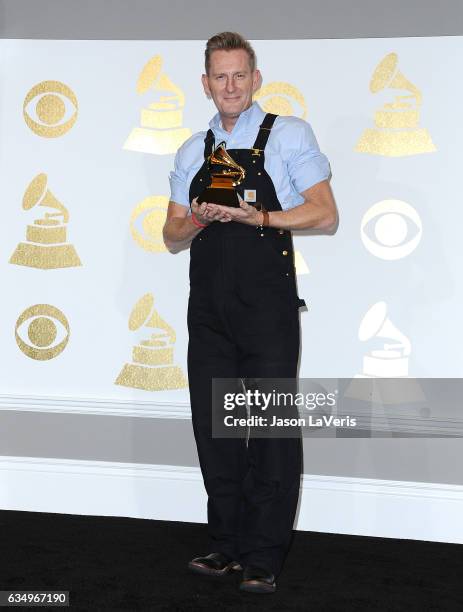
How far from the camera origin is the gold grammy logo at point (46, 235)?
3.41 m

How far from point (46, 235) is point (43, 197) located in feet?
0.50

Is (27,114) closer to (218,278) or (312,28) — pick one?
(312,28)

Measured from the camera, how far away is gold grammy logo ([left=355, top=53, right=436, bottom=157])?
3121 mm

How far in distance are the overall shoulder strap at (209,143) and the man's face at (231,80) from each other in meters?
0.10

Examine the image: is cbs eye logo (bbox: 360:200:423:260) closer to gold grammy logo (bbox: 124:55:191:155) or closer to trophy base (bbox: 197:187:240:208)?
gold grammy logo (bbox: 124:55:191:155)

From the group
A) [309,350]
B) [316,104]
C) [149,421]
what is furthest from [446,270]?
[149,421]

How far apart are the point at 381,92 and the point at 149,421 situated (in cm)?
152

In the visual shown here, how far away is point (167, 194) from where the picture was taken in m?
3.32

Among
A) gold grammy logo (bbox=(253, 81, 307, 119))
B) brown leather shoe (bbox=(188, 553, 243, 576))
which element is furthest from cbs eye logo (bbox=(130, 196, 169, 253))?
brown leather shoe (bbox=(188, 553, 243, 576))

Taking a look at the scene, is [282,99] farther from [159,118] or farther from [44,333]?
[44,333]

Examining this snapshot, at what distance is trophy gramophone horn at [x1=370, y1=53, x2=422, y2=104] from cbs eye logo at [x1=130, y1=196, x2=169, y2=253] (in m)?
0.90

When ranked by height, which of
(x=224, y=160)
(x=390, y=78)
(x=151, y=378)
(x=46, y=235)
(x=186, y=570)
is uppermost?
(x=390, y=78)

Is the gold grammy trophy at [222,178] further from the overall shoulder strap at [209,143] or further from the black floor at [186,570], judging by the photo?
the black floor at [186,570]

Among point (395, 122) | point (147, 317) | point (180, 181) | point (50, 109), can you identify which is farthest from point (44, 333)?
point (395, 122)
